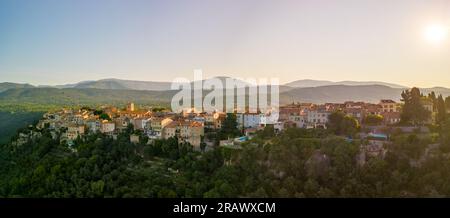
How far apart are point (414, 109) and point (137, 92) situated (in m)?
18.1

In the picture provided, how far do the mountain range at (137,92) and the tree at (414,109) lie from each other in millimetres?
971

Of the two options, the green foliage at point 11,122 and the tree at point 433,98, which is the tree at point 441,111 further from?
the green foliage at point 11,122

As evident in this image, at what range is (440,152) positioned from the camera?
15.1 ft

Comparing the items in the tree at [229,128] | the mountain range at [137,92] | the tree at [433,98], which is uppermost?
the mountain range at [137,92]

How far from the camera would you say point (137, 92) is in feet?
73.0

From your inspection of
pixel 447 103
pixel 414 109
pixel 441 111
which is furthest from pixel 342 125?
pixel 447 103

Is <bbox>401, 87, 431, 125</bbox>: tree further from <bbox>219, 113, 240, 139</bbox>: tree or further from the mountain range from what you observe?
<bbox>219, 113, 240, 139</bbox>: tree

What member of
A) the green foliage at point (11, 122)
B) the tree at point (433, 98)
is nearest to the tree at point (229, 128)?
the tree at point (433, 98)

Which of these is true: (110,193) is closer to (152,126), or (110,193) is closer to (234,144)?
(234,144)

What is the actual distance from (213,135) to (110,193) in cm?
262

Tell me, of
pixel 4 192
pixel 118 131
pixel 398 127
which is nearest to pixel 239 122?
pixel 118 131

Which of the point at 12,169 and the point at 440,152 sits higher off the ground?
the point at 440,152

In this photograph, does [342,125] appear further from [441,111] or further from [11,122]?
[11,122]

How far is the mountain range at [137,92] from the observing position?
10039 mm
